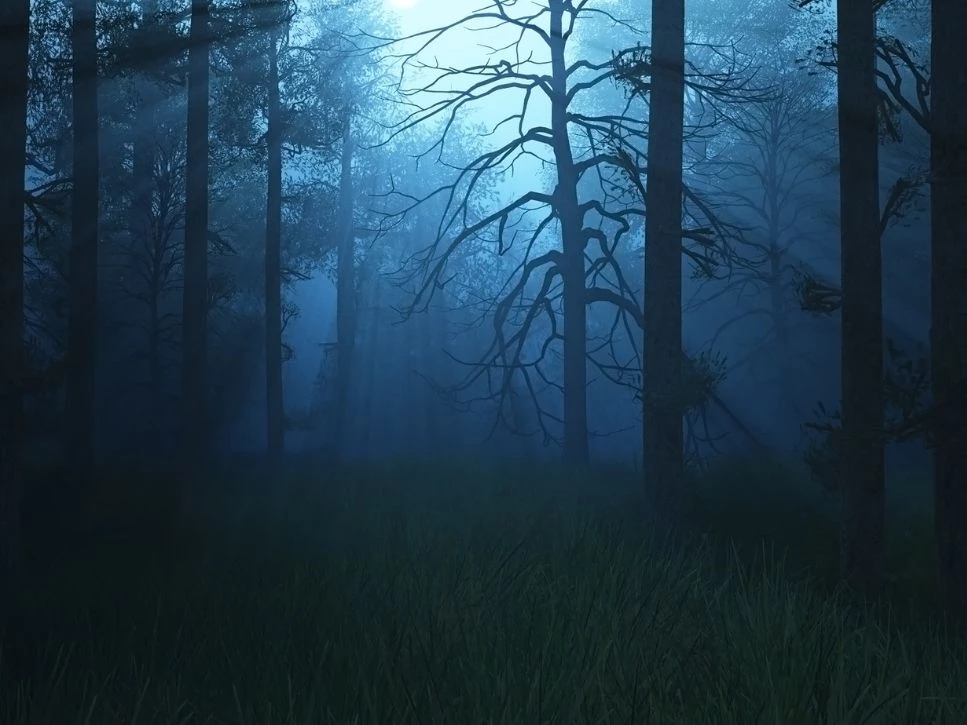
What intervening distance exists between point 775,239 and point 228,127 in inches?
520

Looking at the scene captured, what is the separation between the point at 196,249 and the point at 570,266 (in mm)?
5573

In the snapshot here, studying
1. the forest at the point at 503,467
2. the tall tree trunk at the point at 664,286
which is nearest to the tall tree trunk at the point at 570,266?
the forest at the point at 503,467

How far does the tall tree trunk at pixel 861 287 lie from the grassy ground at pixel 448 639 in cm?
93

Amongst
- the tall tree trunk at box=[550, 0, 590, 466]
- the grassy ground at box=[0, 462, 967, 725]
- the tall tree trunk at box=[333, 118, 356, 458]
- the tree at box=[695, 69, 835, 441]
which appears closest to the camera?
the grassy ground at box=[0, 462, 967, 725]

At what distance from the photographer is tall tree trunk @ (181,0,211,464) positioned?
545 inches

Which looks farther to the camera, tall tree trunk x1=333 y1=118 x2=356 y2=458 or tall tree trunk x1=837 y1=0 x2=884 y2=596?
tall tree trunk x1=333 y1=118 x2=356 y2=458

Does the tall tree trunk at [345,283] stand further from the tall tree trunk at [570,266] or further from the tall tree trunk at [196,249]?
the tall tree trunk at [570,266]

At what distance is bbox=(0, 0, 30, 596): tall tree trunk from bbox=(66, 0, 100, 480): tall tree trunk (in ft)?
21.2

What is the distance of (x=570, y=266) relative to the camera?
1427cm

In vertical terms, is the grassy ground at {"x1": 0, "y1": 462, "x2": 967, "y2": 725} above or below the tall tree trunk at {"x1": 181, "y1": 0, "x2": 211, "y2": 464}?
below

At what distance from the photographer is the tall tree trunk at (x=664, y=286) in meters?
7.80

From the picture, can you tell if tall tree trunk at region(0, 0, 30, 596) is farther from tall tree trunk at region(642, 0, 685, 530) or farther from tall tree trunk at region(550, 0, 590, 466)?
tall tree trunk at region(550, 0, 590, 466)

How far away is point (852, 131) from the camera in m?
6.98

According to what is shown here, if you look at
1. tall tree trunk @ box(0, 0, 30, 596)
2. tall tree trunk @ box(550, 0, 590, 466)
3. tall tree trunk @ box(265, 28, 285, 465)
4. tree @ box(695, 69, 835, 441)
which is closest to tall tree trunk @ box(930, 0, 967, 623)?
tall tree trunk @ box(0, 0, 30, 596)
